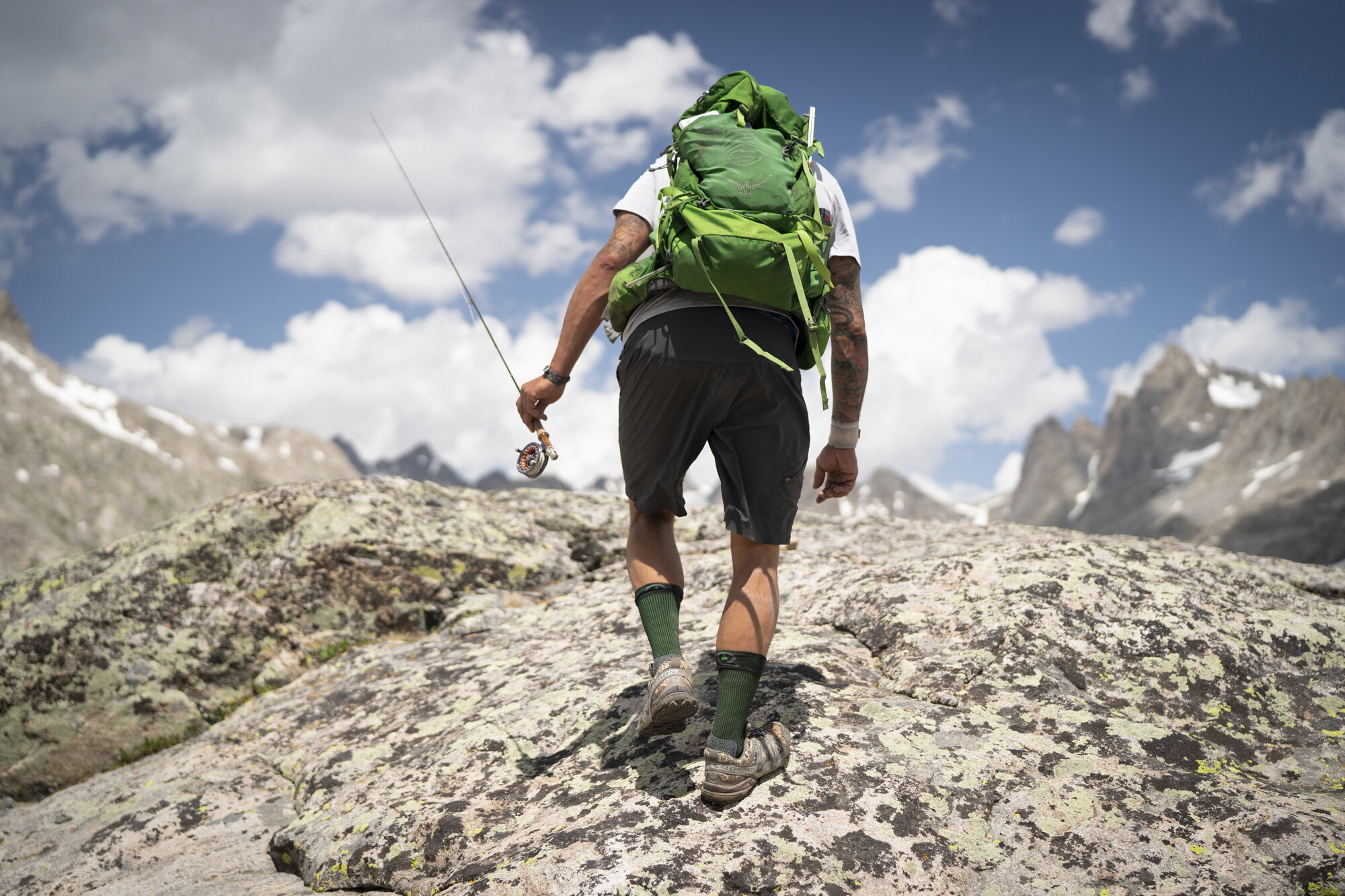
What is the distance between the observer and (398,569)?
775 centimetres

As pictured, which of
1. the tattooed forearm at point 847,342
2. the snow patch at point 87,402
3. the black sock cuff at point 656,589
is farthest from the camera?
the snow patch at point 87,402

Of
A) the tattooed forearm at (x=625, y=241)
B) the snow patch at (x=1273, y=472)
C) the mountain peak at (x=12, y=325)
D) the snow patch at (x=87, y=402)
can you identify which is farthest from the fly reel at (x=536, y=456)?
the mountain peak at (x=12, y=325)

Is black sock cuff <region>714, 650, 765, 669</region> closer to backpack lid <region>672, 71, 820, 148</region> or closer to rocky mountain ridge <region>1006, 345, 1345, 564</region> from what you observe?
backpack lid <region>672, 71, 820, 148</region>

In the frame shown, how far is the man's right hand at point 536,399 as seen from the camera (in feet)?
12.4

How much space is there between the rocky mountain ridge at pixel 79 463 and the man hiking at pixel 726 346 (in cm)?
14312

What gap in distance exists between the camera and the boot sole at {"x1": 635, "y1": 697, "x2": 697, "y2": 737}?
3416 mm

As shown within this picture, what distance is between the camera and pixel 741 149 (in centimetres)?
350

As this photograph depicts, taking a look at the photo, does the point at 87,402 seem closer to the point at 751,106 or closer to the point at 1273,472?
the point at 751,106

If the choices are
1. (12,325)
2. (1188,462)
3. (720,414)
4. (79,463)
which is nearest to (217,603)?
(720,414)

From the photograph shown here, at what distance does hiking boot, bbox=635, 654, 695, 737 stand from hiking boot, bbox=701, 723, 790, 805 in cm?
21

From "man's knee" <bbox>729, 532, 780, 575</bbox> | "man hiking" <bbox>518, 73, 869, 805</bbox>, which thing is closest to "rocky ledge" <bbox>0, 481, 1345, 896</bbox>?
"man hiking" <bbox>518, 73, 869, 805</bbox>

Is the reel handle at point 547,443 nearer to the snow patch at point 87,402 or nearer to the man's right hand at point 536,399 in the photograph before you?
the man's right hand at point 536,399

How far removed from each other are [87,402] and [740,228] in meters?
222

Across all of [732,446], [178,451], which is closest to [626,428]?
[732,446]
